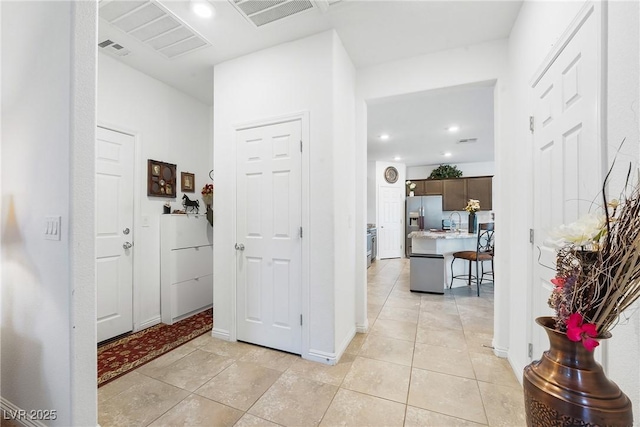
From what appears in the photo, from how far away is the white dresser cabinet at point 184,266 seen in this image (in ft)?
9.77

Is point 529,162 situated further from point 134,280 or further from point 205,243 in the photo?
point 134,280

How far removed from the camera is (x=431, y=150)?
611 centimetres

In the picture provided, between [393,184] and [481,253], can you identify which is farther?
[393,184]

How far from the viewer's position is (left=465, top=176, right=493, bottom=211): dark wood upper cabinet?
6.64 meters

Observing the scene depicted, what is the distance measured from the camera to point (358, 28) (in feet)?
7.13

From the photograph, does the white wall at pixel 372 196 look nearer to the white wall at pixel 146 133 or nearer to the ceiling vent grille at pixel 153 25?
the white wall at pixel 146 133

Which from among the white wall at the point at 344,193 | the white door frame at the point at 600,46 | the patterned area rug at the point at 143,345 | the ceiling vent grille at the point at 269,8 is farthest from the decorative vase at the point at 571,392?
the patterned area rug at the point at 143,345

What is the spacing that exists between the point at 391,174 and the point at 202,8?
→ 6.34m

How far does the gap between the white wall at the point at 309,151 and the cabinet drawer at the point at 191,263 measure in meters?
0.70

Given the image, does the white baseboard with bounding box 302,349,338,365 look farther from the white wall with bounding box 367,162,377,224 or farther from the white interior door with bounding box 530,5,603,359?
the white wall with bounding box 367,162,377,224

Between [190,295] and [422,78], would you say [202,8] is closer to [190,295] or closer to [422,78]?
[422,78]

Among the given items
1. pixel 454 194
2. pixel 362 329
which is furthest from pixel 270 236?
pixel 454 194

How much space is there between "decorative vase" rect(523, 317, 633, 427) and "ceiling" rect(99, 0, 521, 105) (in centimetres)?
223

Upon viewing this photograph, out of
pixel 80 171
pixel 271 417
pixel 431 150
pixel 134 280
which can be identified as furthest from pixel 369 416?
pixel 431 150
